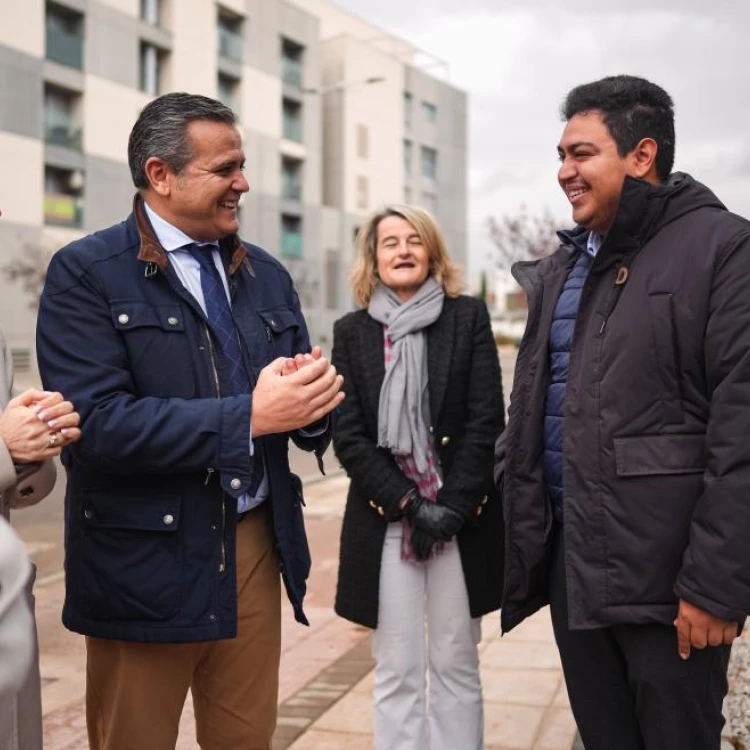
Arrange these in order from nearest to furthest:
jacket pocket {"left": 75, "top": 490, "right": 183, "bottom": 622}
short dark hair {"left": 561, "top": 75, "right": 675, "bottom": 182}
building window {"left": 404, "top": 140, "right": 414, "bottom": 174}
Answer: jacket pocket {"left": 75, "top": 490, "right": 183, "bottom": 622}, short dark hair {"left": 561, "top": 75, "right": 675, "bottom": 182}, building window {"left": 404, "top": 140, "right": 414, "bottom": 174}

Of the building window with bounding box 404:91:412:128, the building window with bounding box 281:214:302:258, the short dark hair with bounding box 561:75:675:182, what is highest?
the building window with bounding box 404:91:412:128

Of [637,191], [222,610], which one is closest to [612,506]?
[637,191]

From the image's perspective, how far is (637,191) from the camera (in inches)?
105

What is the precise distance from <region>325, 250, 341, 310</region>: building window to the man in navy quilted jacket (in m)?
44.5

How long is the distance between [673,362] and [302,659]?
3326 millimetres

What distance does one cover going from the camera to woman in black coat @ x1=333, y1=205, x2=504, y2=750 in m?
3.74

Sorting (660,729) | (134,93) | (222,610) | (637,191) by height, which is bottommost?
(660,729)

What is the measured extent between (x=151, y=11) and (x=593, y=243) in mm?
35467

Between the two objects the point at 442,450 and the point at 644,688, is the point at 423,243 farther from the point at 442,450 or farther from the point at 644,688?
the point at 644,688

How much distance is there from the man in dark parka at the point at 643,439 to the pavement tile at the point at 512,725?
1.26m

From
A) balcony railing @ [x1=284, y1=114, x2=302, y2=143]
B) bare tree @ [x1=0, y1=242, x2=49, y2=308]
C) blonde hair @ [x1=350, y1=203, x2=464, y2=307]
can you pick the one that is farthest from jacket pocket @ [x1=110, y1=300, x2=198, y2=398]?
balcony railing @ [x1=284, y1=114, x2=302, y2=143]

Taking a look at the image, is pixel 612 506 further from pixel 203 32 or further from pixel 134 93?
pixel 203 32

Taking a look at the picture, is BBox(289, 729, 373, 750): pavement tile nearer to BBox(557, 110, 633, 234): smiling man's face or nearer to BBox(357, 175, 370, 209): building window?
BBox(557, 110, 633, 234): smiling man's face

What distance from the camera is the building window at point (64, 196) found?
3141 cm
